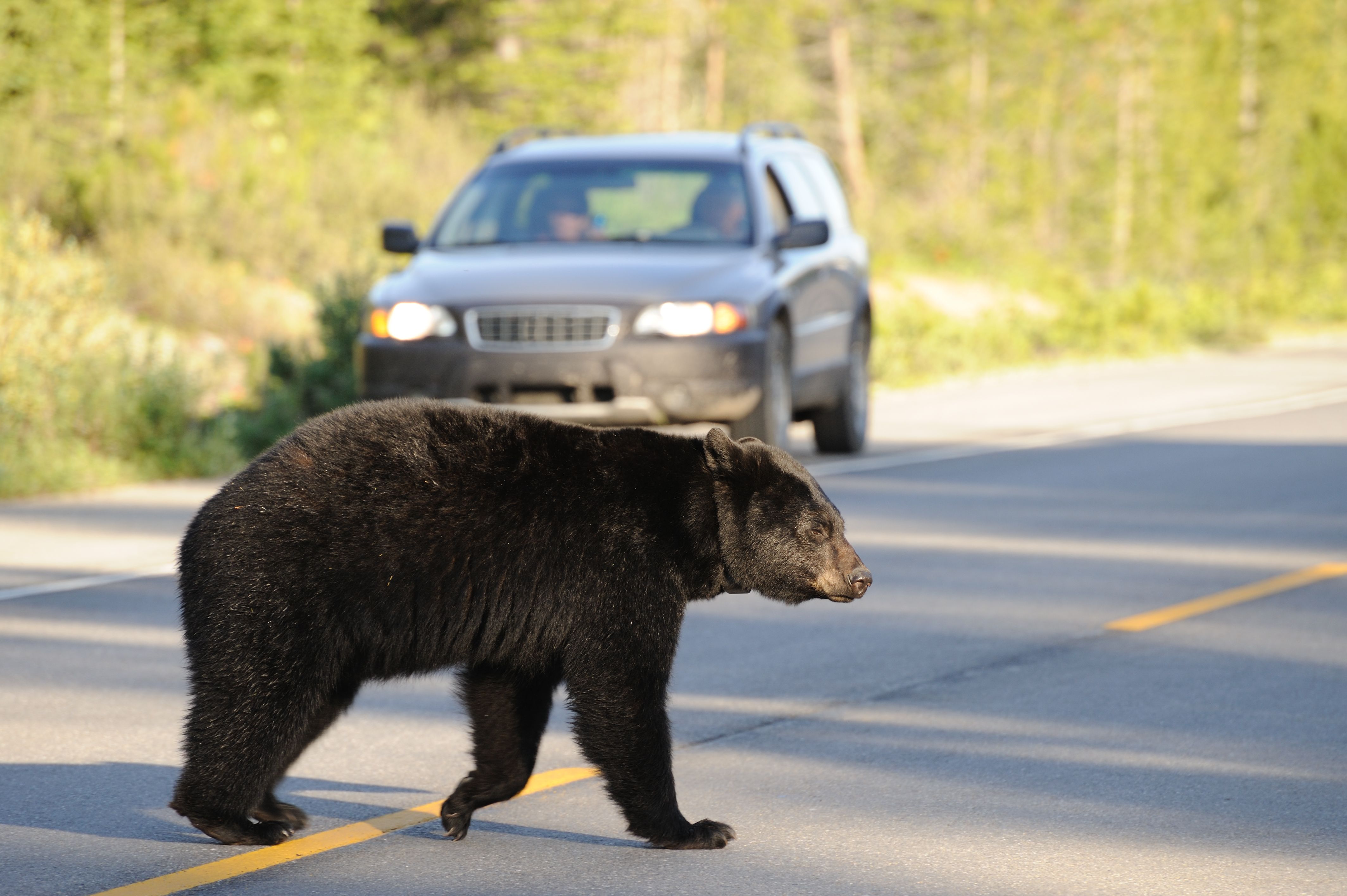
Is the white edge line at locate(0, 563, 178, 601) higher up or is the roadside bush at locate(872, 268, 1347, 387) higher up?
the white edge line at locate(0, 563, 178, 601)

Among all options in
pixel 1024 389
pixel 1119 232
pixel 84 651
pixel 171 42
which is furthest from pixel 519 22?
pixel 84 651

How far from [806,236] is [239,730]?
848cm

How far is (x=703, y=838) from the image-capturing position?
5105 mm

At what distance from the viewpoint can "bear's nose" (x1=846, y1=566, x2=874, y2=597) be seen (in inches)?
201

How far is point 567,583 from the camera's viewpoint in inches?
188

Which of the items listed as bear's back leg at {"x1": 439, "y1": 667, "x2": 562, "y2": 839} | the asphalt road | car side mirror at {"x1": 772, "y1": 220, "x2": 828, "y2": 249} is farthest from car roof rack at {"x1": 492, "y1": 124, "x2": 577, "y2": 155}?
bear's back leg at {"x1": 439, "y1": 667, "x2": 562, "y2": 839}

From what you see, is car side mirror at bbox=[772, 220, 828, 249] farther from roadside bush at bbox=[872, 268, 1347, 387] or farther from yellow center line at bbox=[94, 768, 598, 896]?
roadside bush at bbox=[872, 268, 1347, 387]

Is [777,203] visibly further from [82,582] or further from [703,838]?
[703,838]

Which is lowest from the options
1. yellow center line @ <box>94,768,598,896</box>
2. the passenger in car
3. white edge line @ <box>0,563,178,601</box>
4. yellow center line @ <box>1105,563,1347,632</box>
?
white edge line @ <box>0,563,178,601</box>

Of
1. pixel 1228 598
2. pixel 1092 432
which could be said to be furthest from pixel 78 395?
pixel 1092 432

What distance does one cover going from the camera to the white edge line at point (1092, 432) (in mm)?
14016

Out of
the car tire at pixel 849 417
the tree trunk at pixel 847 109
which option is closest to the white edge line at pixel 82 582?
the car tire at pixel 849 417

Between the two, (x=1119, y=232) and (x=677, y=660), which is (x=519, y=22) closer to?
(x=1119, y=232)

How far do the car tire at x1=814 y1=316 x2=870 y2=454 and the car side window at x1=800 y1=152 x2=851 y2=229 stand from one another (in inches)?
39.9
